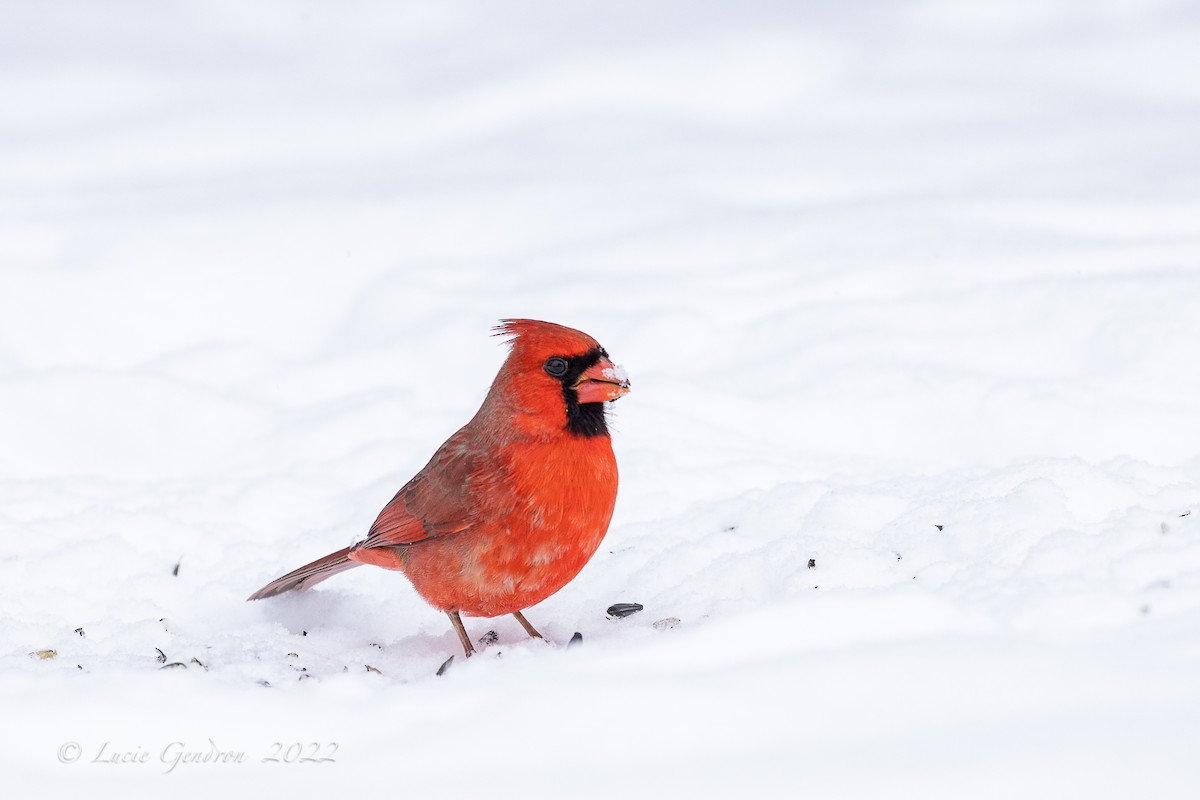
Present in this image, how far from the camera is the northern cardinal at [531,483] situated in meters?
3.21

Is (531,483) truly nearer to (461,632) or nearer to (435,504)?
(435,504)

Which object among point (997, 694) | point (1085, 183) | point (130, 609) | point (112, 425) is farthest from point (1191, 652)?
point (1085, 183)

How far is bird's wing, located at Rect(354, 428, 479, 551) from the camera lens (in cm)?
334

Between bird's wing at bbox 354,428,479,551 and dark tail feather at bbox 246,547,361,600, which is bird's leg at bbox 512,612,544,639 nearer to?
bird's wing at bbox 354,428,479,551

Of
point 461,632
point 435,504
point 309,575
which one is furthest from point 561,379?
point 309,575

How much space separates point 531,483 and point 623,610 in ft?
2.13

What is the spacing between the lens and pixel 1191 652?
8.38 feet

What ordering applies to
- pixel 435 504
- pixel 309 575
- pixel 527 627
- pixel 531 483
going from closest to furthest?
pixel 531 483 → pixel 435 504 → pixel 527 627 → pixel 309 575

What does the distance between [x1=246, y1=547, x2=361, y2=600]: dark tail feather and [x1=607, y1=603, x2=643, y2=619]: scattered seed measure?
729mm

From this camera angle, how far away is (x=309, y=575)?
3.86 metres

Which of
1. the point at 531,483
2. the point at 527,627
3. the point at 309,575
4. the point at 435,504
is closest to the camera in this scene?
the point at 531,483

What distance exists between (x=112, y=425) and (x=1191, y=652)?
4.63m

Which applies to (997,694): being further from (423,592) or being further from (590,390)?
(423,592)

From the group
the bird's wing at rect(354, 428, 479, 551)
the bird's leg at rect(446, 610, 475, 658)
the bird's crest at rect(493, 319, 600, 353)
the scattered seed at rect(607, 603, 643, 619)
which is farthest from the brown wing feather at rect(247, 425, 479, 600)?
the scattered seed at rect(607, 603, 643, 619)
